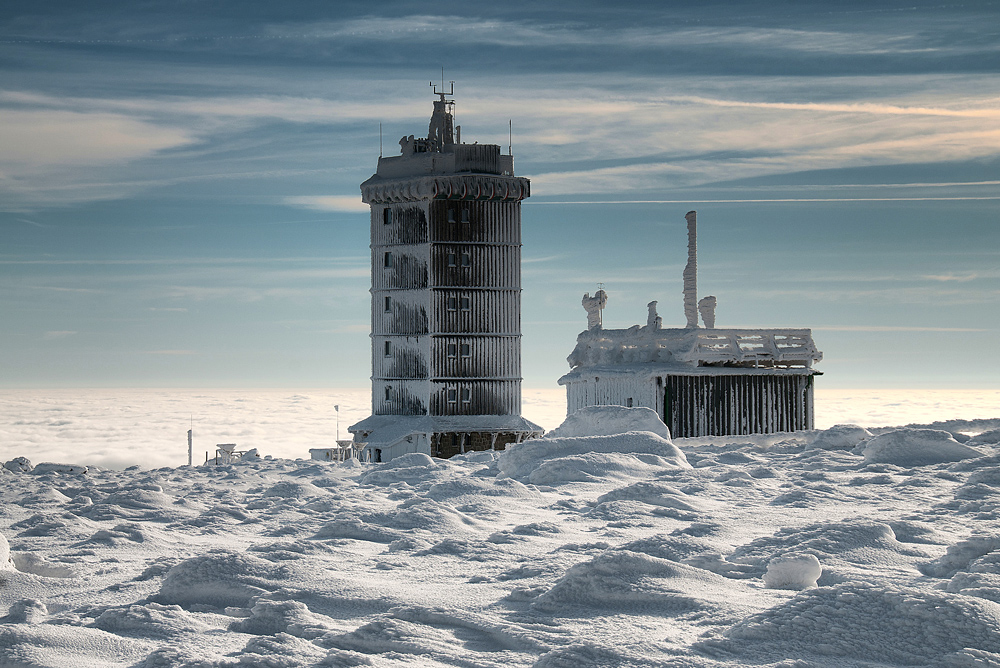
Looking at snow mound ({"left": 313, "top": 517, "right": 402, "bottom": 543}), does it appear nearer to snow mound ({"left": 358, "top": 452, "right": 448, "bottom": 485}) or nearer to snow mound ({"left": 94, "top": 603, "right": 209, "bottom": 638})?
snow mound ({"left": 94, "top": 603, "right": 209, "bottom": 638})

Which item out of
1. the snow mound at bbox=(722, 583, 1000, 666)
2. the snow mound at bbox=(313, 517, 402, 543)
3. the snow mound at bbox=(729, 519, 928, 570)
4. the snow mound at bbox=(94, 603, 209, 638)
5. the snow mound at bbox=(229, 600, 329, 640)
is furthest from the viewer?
the snow mound at bbox=(313, 517, 402, 543)

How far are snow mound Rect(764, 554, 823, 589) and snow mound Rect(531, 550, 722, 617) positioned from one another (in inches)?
21.5

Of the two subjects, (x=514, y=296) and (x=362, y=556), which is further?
(x=514, y=296)

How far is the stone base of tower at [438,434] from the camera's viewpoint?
33125 millimetres

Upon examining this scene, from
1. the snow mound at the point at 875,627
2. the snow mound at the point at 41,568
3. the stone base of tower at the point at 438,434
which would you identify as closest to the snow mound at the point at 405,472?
the snow mound at the point at 41,568

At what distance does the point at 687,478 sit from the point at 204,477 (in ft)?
36.3

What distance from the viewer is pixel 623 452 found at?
57.0 ft

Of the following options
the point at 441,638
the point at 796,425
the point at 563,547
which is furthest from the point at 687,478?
the point at 796,425

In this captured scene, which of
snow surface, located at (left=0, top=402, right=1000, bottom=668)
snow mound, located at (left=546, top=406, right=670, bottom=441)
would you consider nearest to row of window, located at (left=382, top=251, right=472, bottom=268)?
snow mound, located at (left=546, top=406, right=670, bottom=441)

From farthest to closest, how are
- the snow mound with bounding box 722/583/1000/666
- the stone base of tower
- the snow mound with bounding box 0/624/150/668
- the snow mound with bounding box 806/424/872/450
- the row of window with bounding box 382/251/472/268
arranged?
the row of window with bounding box 382/251/472/268
the stone base of tower
the snow mound with bounding box 806/424/872/450
the snow mound with bounding box 0/624/150/668
the snow mound with bounding box 722/583/1000/666

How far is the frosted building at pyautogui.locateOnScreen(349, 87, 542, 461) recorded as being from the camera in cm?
3341

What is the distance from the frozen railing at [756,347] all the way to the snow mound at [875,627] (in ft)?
61.7

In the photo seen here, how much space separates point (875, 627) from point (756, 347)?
20047mm

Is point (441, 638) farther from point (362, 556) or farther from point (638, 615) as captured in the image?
point (362, 556)
